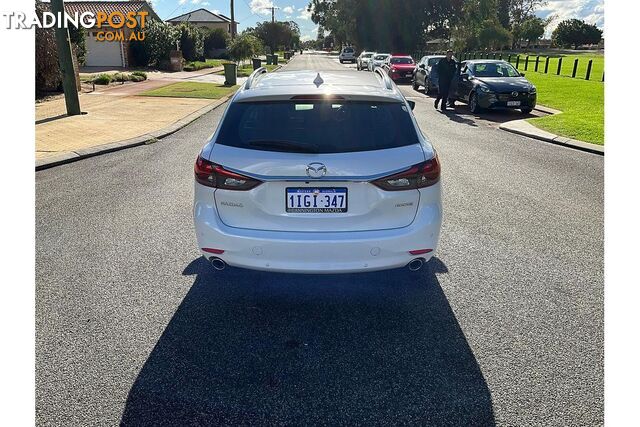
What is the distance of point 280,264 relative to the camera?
3186 millimetres

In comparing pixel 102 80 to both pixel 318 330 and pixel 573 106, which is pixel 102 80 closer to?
pixel 573 106

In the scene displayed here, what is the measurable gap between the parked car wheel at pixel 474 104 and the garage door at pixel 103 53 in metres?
28.8

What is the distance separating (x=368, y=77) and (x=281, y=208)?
176 centimetres

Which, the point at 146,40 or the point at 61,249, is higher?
the point at 146,40

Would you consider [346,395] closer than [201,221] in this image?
Yes

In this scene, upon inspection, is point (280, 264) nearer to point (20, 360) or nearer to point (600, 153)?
point (20, 360)

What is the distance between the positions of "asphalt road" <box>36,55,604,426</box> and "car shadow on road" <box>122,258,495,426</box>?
11mm

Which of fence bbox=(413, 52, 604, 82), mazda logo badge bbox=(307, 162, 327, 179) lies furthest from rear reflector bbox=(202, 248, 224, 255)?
fence bbox=(413, 52, 604, 82)

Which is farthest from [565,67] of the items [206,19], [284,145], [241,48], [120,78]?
[206,19]

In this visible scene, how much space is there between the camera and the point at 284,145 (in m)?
3.20

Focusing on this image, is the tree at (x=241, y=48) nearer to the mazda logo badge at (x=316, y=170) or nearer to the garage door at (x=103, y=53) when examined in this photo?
the garage door at (x=103, y=53)

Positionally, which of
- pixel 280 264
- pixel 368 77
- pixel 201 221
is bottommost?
pixel 280 264

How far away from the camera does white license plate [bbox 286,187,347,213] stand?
10.2 ft

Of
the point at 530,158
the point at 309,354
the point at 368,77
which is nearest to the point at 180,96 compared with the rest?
the point at 530,158
